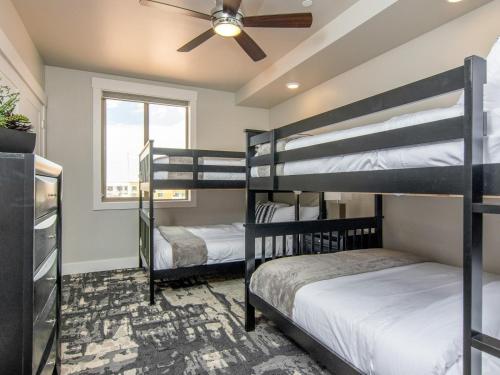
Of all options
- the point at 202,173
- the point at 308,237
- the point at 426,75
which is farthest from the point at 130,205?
the point at 426,75

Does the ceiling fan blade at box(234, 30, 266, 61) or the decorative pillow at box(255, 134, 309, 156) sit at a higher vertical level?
the ceiling fan blade at box(234, 30, 266, 61)

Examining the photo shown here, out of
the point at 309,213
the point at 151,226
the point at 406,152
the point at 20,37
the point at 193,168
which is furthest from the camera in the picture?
the point at 309,213

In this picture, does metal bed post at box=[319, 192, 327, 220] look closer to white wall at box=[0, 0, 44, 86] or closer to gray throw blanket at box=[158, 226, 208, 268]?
gray throw blanket at box=[158, 226, 208, 268]

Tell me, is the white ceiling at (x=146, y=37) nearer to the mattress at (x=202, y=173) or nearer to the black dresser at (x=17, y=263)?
the mattress at (x=202, y=173)

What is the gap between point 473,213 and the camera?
90cm

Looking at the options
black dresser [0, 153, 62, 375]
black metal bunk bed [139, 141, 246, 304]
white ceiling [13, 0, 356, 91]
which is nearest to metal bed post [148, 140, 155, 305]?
black metal bunk bed [139, 141, 246, 304]

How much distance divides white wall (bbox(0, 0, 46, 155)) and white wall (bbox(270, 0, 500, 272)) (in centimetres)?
303

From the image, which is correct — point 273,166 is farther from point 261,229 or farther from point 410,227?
point 410,227

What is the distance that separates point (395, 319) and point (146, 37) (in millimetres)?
3000

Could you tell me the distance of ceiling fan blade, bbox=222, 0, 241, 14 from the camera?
6.31 ft

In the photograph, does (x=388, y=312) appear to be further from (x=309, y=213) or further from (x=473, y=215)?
(x=309, y=213)

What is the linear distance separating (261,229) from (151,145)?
1352 mm

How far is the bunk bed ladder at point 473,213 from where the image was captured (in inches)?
35.2

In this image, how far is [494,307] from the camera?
51.3 inches
